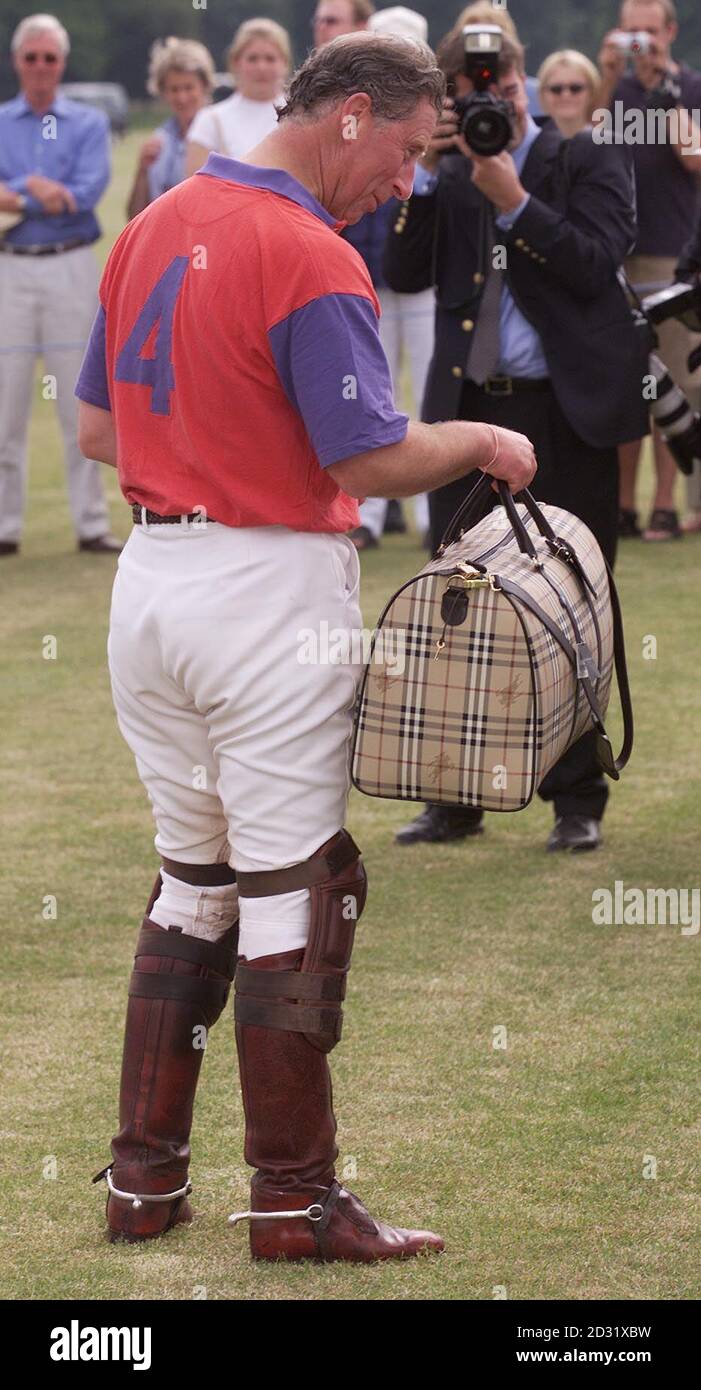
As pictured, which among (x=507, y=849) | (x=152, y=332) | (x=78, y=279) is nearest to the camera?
(x=152, y=332)

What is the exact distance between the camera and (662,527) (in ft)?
32.3

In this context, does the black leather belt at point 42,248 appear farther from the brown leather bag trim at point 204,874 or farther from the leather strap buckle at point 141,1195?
the leather strap buckle at point 141,1195

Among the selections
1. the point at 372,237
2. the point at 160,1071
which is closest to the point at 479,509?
the point at 160,1071

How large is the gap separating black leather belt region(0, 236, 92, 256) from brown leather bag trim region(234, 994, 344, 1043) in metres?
7.21

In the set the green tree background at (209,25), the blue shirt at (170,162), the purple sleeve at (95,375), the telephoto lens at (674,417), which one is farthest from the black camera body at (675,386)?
the green tree background at (209,25)

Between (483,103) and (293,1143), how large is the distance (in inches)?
108

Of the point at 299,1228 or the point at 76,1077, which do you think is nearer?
the point at 299,1228

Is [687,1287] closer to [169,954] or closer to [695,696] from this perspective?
[169,954]

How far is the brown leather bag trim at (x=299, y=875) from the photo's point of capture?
9.89ft

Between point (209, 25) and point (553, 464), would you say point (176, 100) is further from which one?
point (209, 25)

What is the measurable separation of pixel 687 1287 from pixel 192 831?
105 centimetres

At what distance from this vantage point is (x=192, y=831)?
315 centimetres

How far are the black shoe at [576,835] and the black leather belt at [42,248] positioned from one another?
5338 millimetres

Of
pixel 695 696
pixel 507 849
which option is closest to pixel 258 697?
pixel 507 849
